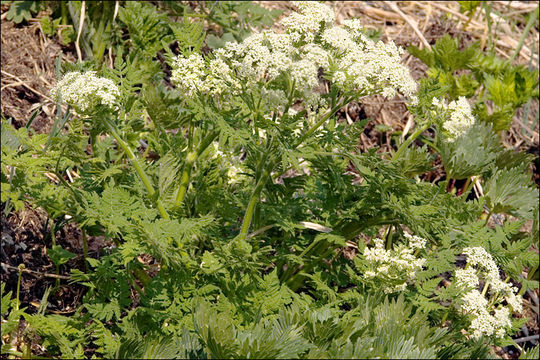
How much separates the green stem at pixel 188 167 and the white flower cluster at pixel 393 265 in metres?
0.71

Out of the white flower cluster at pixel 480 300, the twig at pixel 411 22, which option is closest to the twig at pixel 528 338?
the white flower cluster at pixel 480 300

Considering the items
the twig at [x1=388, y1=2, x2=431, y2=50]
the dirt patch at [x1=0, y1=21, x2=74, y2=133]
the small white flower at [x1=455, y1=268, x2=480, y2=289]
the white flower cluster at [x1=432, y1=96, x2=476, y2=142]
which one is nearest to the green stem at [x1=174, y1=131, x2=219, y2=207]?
the white flower cluster at [x1=432, y1=96, x2=476, y2=142]

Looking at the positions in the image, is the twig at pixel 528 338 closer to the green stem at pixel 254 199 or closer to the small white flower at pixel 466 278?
the small white flower at pixel 466 278

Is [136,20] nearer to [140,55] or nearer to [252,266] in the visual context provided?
[140,55]

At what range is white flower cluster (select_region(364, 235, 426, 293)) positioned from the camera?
2.48m

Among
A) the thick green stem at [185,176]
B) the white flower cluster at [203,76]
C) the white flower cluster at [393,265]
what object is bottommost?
the white flower cluster at [393,265]

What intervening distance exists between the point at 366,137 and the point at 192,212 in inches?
75.0

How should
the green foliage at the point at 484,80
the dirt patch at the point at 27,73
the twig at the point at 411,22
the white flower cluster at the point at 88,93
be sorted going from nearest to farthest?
the white flower cluster at the point at 88,93 < the dirt patch at the point at 27,73 < the green foliage at the point at 484,80 < the twig at the point at 411,22

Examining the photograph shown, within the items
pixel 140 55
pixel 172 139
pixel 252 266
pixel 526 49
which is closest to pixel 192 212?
pixel 172 139

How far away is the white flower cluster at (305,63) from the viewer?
2.34 metres

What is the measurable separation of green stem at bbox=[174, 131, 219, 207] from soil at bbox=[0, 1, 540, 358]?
701 millimetres

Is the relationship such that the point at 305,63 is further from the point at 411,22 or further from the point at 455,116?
the point at 411,22

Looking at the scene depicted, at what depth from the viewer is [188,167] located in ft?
9.05

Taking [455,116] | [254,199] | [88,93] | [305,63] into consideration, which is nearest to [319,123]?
[305,63]
